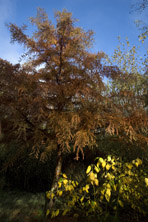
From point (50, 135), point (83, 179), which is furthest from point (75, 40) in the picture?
point (83, 179)

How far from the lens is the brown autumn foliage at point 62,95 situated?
256 cm

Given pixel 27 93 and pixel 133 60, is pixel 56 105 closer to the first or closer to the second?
pixel 27 93

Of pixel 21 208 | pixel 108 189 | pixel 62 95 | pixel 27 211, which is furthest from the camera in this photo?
pixel 21 208

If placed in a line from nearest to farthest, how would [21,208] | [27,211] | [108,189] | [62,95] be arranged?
[108,189] < [62,95] < [27,211] < [21,208]

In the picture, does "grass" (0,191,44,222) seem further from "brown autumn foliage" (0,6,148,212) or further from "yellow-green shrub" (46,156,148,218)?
"brown autumn foliage" (0,6,148,212)

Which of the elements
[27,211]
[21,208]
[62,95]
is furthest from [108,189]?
[21,208]

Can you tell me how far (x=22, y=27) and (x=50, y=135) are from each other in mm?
2123

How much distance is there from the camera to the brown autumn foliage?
256cm

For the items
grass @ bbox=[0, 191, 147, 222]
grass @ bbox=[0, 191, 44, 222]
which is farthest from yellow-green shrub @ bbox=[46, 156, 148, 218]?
grass @ bbox=[0, 191, 44, 222]

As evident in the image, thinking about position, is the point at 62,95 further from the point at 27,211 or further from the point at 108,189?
the point at 27,211

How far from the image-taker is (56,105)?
315 centimetres

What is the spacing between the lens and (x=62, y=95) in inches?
116

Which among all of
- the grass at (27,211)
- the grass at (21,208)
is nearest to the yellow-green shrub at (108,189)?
the grass at (27,211)

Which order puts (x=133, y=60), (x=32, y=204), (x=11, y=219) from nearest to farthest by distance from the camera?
(x=11, y=219) < (x=32, y=204) < (x=133, y=60)
